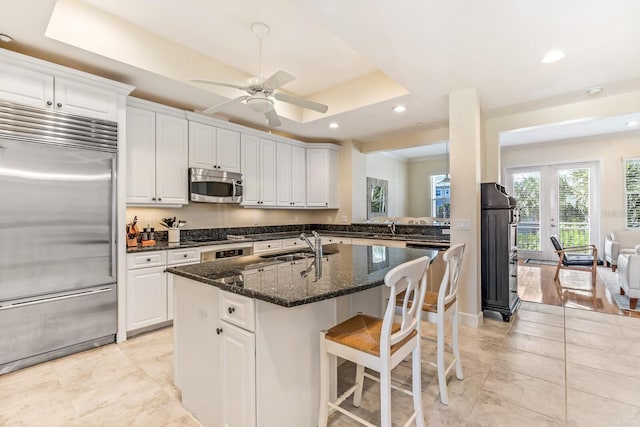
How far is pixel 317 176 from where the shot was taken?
529cm

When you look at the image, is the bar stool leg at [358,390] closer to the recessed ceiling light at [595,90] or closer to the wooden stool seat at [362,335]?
the wooden stool seat at [362,335]

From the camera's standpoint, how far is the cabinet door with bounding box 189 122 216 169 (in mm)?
A: 3715

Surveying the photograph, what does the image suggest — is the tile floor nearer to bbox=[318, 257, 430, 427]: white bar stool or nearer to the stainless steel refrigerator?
the stainless steel refrigerator

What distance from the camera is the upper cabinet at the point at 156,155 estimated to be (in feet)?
10.5

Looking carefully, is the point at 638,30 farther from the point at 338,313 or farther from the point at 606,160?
the point at 606,160

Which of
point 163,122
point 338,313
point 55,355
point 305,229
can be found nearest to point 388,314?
point 338,313

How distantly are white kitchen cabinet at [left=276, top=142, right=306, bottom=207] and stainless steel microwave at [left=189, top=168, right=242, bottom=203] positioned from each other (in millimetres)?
809

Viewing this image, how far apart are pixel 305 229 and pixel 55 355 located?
3.81 m

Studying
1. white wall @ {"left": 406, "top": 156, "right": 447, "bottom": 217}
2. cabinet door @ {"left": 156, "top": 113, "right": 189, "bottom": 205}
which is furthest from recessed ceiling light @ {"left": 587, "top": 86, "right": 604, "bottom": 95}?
cabinet door @ {"left": 156, "top": 113, "right": 189, "bottom": 205}

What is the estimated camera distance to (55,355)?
8.20ft

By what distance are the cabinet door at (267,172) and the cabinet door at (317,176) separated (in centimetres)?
75

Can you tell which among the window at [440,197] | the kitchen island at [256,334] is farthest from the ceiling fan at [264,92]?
the window at [440,197]

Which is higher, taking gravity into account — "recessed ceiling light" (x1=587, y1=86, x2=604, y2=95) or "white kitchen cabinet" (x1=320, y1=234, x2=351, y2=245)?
"recessed ceiling light" (x1=587, y1=86, x2=604, y2=95)

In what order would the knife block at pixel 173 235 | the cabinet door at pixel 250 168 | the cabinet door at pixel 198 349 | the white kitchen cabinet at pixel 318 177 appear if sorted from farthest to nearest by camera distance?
the white kitchen cabinet at pixel 318 177
the cabinet door at pixel 250 168
the knife block at pixel 173 235
the cabinet door at pixel 198 349
